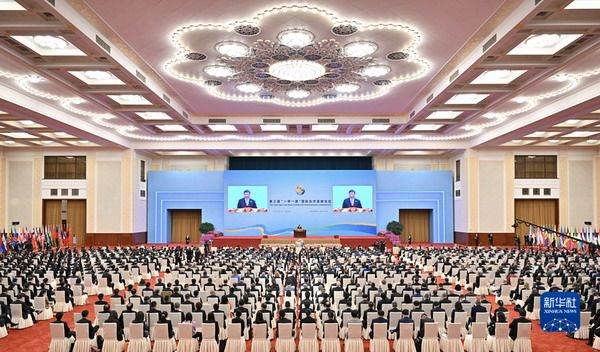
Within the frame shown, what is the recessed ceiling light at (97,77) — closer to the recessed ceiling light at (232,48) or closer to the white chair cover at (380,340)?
the recessed ceiling light at (232,48)

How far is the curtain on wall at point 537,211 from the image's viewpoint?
34938 mm

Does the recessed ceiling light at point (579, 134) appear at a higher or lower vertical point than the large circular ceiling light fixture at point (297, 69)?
lower

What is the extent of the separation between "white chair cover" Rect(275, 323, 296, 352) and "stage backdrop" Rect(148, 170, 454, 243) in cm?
2587

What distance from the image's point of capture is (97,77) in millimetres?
17438

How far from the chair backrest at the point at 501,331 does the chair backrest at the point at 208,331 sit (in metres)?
5.81

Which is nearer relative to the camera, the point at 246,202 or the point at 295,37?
the point at 295,37

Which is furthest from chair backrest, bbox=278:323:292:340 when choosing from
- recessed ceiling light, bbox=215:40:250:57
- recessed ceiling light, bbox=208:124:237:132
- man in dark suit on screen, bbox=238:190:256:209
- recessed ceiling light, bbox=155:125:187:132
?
man in dark suit on screen, bbox=238:190:256:209

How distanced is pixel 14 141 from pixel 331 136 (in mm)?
19802

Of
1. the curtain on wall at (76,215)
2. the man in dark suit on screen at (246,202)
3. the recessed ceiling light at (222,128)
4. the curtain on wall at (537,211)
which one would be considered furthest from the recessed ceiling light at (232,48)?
the curtain on wall at (537,211)

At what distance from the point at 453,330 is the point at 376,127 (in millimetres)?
19214

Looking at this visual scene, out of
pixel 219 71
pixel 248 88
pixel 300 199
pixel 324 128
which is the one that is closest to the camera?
pixel 219 71

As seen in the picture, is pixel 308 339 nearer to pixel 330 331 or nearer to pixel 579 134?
pixel 330 331

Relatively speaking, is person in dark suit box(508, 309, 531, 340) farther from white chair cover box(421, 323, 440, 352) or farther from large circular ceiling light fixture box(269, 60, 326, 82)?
large circular ceiling light fixture box(269, 60, 326, 82)

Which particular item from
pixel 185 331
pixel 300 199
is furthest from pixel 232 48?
pixel 300 199
